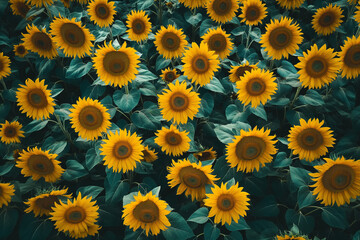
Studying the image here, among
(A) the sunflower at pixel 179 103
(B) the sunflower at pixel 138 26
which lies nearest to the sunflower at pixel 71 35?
(B) the sunflower at pixel 138 26

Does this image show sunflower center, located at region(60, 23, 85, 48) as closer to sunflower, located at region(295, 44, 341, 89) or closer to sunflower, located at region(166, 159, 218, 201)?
sunflower, located at region(166, 159, 218, 201)

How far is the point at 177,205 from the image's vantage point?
2.15 m

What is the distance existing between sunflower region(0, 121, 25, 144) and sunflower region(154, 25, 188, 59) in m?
1.45

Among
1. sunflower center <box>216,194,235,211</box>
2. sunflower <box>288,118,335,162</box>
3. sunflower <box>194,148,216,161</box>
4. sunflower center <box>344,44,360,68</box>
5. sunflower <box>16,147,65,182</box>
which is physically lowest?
sunflower <box>16,147,65,182</box>

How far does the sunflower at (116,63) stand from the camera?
6.52 feet

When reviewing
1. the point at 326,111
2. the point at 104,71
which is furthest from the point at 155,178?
the point at 326,111

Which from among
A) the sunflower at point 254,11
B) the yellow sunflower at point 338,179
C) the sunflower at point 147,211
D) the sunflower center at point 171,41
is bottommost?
the sunflower at point 147,211

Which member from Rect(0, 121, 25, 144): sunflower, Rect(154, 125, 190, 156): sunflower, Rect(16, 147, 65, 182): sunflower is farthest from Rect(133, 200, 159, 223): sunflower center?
Rect(0, 121, 25, 144): sunflower

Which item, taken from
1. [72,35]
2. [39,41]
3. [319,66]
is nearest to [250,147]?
[319,66]

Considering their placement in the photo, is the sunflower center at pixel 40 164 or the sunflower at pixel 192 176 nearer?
the sunflower at pixel 192 176

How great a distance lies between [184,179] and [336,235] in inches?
49.9

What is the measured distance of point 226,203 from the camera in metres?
1.63

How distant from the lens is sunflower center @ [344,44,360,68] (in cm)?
212

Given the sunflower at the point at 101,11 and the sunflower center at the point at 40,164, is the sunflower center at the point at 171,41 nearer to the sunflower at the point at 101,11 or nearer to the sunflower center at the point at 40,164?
the sunflower at the point at 101,11
